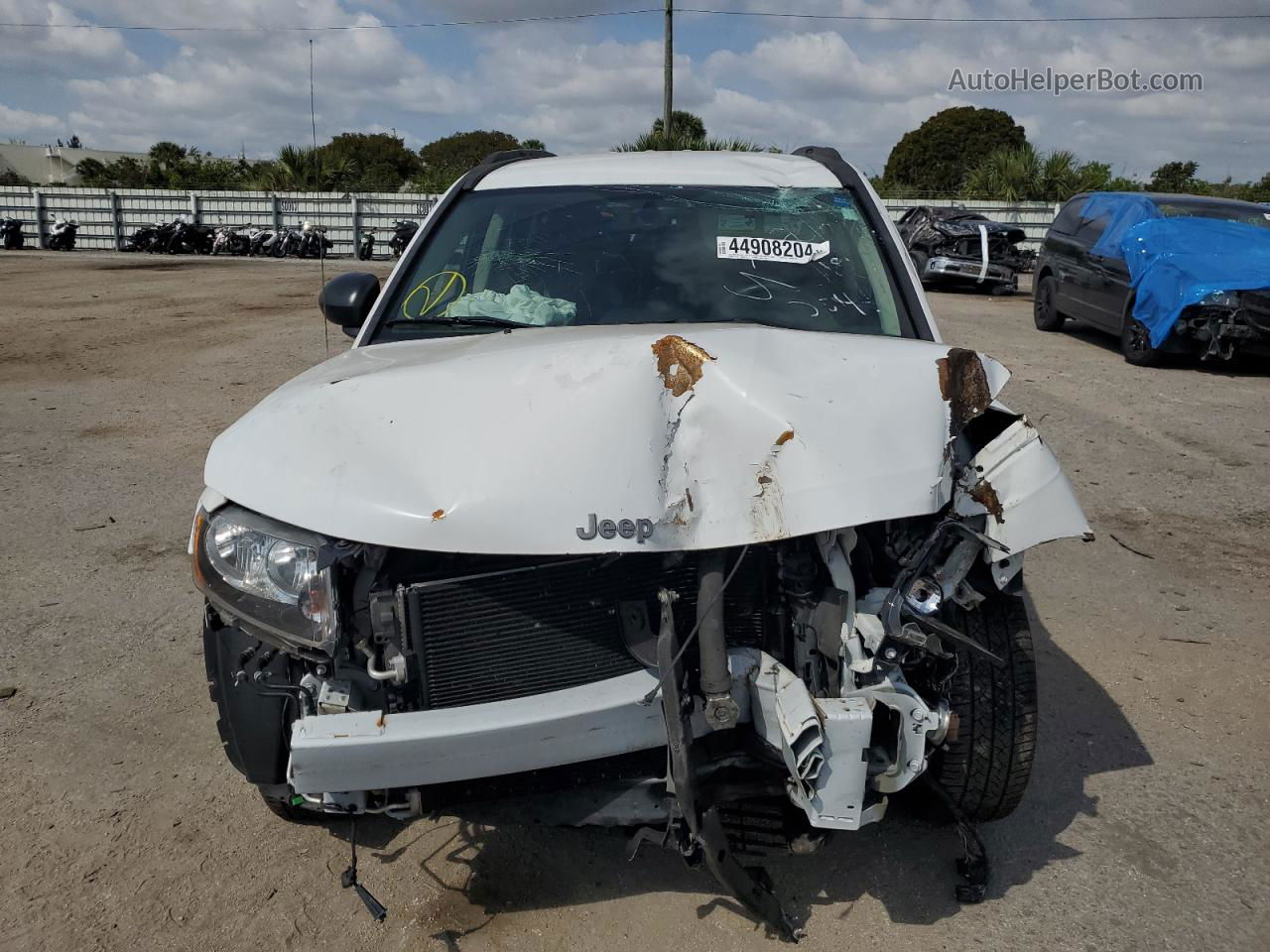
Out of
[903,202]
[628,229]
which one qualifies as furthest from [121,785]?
[903,202]

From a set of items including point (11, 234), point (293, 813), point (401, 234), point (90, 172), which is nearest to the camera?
point (293, 813)

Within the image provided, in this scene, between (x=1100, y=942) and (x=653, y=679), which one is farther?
(x=1100, y=942)

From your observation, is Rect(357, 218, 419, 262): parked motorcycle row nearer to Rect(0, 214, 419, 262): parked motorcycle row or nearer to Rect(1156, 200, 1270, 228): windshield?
Rect(0, 214, 419, 262): parked motorcycle row

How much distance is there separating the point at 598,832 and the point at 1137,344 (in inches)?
366

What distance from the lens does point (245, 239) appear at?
1140 inches

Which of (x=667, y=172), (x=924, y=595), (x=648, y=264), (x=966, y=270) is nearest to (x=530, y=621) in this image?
(x=924, y=595)

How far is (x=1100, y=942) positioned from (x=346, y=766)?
1838 millimetres

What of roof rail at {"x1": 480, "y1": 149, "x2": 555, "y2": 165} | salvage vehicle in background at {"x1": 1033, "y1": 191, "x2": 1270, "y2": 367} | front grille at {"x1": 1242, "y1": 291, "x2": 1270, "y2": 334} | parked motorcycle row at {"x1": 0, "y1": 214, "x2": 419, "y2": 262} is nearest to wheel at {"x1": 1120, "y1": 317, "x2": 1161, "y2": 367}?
salvage vehicle in background at {"x1": 1033, "y1": 191, "x2": 1270, "y2": 367}

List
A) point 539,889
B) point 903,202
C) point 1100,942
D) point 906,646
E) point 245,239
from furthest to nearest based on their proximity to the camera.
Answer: point 245,239, point 903,202, point 539,889, point 1100,942, point 906,646

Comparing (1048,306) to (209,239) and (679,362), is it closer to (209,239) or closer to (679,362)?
(679,362)

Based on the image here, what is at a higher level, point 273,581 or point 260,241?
point 260,241

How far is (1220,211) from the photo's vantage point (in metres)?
10.7

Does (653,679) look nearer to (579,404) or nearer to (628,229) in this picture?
(579,404)

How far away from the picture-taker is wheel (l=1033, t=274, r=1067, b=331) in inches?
492
